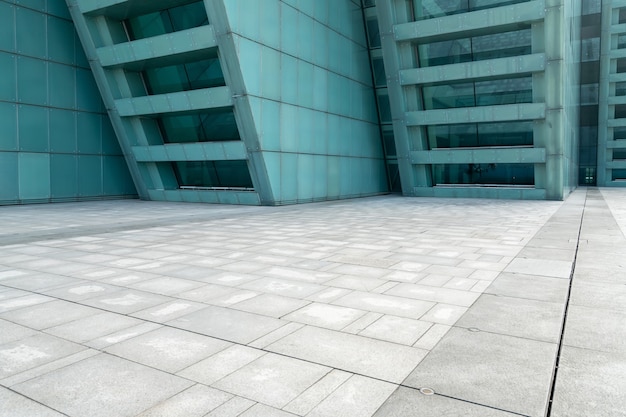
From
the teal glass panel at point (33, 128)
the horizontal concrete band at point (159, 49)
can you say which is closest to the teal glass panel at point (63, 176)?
the teal glass panel at point (33, 128)

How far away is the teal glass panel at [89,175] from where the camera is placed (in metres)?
27.1

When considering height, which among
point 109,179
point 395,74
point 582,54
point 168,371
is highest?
point 582,54

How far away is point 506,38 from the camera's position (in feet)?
91.0

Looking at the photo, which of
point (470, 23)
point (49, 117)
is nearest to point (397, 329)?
point (49, 117)

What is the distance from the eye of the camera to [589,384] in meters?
3.69

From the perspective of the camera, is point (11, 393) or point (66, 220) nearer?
point (11, 393)

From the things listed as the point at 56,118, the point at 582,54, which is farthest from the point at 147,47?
the point at 582,54

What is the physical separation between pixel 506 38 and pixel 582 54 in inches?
1286

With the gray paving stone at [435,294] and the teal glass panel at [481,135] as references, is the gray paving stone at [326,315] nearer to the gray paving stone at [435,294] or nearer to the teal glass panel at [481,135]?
the gray paving stone at [435,294]

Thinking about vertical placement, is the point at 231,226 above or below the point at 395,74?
below

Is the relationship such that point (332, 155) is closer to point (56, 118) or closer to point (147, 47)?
point (147, 47)

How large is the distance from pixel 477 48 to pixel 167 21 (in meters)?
18.1

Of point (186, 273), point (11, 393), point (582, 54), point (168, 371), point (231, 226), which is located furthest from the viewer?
point (582, 54)

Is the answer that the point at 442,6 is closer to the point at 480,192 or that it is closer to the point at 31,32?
the point at 480,192
